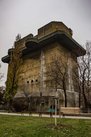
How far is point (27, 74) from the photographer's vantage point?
40438 mm

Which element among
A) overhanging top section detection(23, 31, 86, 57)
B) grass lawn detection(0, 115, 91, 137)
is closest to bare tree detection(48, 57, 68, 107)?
overhanging top section detection(23, 31, 86, 57)

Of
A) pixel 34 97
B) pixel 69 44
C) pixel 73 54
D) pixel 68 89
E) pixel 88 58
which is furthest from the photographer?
pixel 73 54

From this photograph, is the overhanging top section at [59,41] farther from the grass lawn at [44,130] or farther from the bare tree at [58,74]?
the grass lawn at [44,130]

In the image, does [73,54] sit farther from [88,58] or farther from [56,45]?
[88,58]

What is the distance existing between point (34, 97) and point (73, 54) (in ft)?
45.8

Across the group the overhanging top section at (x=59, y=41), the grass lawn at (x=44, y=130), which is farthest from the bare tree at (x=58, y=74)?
the grass lawn at (x=44, y=130)

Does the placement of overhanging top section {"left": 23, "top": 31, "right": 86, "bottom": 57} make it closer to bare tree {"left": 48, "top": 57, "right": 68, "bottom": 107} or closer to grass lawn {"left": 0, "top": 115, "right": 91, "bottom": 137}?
bare tree {"left": 48, "top": 57, "right": 68, "bottom": 107}

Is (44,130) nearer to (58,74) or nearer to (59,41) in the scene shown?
(58,74)

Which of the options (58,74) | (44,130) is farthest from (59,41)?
(44,130)

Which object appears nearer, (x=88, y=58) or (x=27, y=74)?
(x=88, y=58)

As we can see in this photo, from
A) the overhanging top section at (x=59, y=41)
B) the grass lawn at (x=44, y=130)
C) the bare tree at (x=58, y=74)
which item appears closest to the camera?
the grass lawn at (x=44, y=130)

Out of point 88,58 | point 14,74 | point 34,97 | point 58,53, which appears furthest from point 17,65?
point 88,58

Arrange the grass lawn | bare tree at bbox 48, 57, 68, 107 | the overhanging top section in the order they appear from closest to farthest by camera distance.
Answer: the grass lawn < bare tree at bbox 48, 57, 68, 107 < the overhanging top section

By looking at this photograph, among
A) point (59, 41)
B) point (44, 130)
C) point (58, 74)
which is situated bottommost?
point (44, 130)
